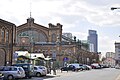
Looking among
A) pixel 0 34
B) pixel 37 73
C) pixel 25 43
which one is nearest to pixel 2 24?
pixel 0 34

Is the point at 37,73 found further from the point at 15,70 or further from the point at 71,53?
the point at 71,53

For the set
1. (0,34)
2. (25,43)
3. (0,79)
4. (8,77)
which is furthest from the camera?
(25,43)

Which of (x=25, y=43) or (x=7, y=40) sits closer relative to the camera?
(x=7, y=40)

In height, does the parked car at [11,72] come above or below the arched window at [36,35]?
below

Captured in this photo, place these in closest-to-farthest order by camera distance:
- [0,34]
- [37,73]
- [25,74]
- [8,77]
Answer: [8,77] → [25,74] → [37,73] → [0,34]

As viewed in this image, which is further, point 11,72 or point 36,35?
point 36,35

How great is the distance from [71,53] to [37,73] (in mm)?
62848

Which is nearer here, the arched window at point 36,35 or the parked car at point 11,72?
the parked car at point 11,72

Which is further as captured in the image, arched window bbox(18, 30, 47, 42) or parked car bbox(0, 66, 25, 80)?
arched window bbox(18, 30, 47, 42)

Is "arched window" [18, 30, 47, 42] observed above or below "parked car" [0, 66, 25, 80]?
above

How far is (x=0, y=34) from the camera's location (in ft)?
189

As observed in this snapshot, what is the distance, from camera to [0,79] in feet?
99.1

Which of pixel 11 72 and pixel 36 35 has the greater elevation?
pixel 36 35

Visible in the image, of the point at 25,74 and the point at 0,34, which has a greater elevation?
the point at 0,34
